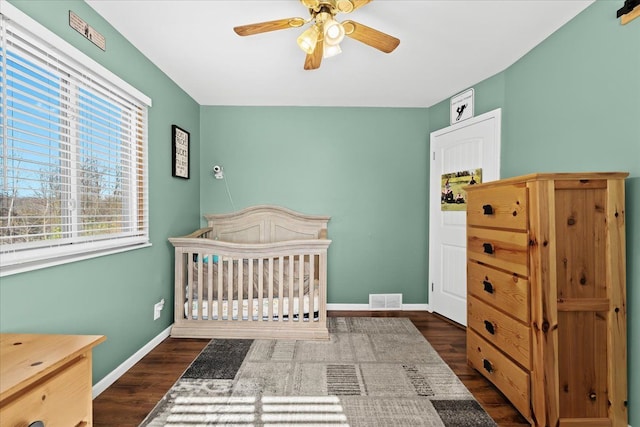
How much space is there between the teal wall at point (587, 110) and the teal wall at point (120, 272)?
9.35 feet

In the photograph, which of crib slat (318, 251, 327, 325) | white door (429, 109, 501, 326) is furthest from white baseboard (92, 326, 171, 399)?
white door (429, 109, 501, 326)

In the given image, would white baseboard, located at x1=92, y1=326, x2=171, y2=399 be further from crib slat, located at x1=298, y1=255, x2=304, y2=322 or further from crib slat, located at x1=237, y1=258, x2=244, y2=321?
crib slat, located at x1=298, y1=255, x2=304, y2=322

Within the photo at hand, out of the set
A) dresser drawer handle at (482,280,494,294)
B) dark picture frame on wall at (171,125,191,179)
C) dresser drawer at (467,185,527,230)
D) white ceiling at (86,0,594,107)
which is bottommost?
dresser drawer handle at (482,280,494,294)

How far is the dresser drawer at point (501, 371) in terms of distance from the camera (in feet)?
5.33

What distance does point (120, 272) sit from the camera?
207 centimetres

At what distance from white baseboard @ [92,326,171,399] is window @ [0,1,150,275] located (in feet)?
2.53

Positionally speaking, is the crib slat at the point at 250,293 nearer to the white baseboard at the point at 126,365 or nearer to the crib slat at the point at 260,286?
the crib slat at the point at 260,286

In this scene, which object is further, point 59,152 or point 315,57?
point 315,57

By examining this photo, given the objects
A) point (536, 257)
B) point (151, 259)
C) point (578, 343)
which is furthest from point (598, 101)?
point (151, 259)

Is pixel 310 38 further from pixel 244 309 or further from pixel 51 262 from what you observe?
pixel 244 309

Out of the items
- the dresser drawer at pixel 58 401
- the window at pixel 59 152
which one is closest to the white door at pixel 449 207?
the window at pixel 59 152

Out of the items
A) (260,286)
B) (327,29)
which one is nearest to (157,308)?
(260,286)

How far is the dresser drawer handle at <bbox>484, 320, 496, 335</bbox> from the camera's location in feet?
6.23

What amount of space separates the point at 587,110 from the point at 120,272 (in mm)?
3032
